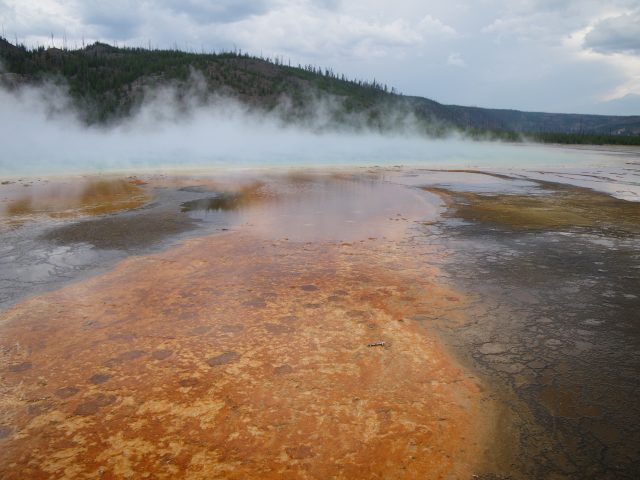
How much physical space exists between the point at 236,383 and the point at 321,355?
25.3 inches

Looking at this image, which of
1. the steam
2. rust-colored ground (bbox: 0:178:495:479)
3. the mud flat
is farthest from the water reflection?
the steam

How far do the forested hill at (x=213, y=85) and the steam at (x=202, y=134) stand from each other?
97 centimetres

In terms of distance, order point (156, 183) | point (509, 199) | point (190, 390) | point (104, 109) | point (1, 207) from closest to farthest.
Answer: point (190, 390) → point (1, 207) → point (509, 199) → point (156, 183) → point (104, 109)

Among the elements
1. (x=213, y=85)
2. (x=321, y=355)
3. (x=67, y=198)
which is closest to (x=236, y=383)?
(x=321, y=355)

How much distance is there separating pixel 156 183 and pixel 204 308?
10765 millimetres

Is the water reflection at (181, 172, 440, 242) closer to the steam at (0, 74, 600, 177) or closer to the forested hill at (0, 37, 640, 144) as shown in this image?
the steam at (0, 74, 600, 177)

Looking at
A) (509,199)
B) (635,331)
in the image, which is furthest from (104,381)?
(509,199)

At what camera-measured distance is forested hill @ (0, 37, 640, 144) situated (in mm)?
59931

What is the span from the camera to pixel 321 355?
315cm

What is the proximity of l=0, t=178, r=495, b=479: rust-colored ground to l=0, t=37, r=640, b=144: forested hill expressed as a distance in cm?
5666

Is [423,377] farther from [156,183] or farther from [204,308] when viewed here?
[156,183]

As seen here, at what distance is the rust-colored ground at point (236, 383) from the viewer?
2203mm

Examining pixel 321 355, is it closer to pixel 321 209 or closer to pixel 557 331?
pixel 557 331

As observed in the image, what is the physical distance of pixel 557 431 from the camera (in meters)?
2.37
